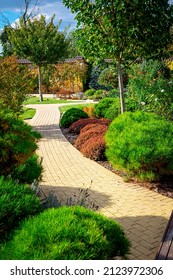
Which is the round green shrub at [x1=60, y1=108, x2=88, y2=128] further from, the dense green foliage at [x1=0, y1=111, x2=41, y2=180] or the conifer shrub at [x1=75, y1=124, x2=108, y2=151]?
the dense green foliage at [x1=0, y1=111, x2=41, y2=180]

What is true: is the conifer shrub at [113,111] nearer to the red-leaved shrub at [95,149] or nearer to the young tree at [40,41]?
the red-leaved shrub at [95,149]

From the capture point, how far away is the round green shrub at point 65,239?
7.52ft

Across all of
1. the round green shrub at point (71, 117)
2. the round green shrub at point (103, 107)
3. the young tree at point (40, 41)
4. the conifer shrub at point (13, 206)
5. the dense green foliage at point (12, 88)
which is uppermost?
the young tree at point (40, 41)

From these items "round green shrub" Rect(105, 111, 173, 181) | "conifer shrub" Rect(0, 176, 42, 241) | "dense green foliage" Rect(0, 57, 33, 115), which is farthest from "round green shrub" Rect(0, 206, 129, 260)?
"dense green foliage" Rect(0, 57, 33, 115)

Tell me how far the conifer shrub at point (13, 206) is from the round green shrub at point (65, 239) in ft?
0.42

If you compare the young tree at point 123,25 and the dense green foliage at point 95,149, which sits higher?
the young tree at point 123,25

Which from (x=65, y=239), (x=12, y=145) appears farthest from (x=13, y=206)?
(x=12, y=145)

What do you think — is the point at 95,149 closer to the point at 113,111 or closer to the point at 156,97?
the point at 156,97

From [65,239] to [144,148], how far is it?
3.43m

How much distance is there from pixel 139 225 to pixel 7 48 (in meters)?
34.8

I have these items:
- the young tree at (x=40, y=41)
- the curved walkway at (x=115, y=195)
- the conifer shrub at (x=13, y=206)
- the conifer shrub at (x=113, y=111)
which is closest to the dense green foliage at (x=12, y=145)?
the conifer shrub at (x=13, y=206)

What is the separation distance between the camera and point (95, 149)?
312 inches

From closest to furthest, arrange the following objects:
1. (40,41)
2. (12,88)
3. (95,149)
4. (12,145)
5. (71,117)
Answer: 1. (12,145)
2. (95,149)
3. (12,88)
4. (71,117)
5. (40,41)

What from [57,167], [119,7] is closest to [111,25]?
[119,7]
